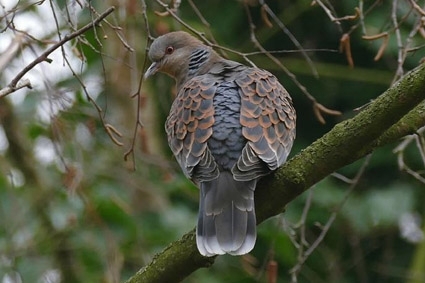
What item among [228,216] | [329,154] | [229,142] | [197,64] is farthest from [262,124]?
[197,64]

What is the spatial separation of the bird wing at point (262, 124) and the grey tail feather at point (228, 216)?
0.08 m

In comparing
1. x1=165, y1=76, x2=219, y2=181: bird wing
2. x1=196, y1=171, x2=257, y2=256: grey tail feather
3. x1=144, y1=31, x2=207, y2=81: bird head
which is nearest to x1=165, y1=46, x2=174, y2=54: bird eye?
x1=144, y1=31, x2=207, y2=81: bird head

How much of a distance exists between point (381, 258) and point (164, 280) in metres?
4.34

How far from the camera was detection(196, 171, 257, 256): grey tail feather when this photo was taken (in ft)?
12.9

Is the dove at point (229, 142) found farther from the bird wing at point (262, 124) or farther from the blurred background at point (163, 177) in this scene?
the blurred background at point (163, 177)

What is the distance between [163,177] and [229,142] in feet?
8.05

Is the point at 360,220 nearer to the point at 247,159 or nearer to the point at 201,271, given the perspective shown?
the point at 201,271

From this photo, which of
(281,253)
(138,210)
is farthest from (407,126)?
(138,210)

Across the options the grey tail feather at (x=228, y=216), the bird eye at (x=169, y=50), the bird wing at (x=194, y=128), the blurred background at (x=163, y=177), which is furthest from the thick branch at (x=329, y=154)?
the bird eye at (x=169, y=50)

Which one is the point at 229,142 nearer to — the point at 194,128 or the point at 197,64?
the point at 194,128

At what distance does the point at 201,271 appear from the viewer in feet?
21.8

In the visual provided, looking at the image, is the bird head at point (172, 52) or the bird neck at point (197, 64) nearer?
the bird neck at point (197, 64)

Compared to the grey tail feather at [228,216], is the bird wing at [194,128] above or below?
above

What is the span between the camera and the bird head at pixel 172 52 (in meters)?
5.61
